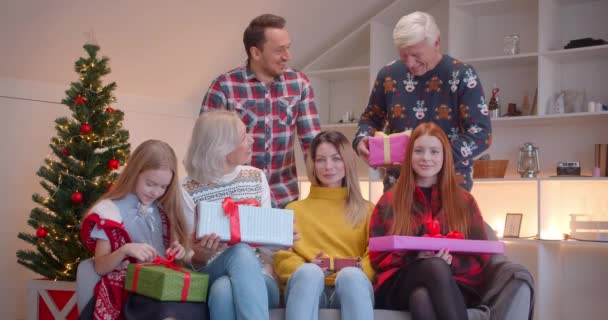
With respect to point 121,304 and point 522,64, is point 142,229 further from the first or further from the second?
point 522,64

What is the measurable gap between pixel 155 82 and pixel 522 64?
2261mm

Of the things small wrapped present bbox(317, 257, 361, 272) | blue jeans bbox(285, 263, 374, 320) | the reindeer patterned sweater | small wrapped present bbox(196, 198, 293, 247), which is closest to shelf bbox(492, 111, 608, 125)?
the reindeer patterned sweater

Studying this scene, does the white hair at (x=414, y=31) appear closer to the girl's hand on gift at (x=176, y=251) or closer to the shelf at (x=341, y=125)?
the girl's hand on gift at (x=176, y=251)

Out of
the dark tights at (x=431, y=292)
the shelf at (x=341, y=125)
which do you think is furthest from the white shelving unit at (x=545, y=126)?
the dark tights at (x=431, y=292)

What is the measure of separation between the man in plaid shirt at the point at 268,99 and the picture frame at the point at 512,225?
81.5 inches

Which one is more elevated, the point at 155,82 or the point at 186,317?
the point at 155,82

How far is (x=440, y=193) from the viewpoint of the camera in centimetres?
260

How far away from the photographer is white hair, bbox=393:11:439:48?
2.72 meters

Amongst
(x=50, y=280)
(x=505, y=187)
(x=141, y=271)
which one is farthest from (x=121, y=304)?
(x=505, y=187)

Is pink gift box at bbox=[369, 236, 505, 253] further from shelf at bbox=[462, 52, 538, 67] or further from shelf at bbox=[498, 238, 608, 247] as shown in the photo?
shelf at bbox=[462, 52, 538, 67]

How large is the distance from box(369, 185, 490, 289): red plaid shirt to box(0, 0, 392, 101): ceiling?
2195 millimetres

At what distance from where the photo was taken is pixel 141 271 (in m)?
2.25

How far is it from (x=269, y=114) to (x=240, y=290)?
96 centimetres

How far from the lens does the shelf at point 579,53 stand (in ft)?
14.2
